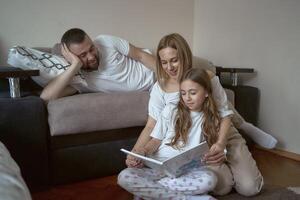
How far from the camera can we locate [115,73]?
5.35ft

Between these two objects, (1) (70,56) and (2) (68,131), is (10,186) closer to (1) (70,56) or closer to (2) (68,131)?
(2) (68,131)

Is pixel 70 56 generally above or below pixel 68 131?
above

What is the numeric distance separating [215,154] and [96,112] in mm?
580

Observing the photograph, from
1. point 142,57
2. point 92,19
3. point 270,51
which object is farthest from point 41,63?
point 270,51

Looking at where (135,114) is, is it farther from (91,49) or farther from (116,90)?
(91,49)

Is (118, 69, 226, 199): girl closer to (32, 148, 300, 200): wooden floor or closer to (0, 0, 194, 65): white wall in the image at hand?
(32, 148, 300, 200): wooden floor

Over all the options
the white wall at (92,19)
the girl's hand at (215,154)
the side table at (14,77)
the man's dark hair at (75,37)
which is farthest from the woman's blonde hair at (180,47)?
the white wall at (92,19)

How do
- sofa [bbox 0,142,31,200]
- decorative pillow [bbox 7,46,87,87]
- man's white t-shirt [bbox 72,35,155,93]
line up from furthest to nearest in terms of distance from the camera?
man's white t-shirt [bbox 72,35,155,93]
decorative pillow [bbox 7,46,87,87]
sofa [bbox 0,142,31,200]

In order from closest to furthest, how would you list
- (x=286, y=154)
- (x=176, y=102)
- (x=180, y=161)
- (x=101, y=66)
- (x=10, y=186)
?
(x=10, y=186) → (x=180, y=161) → (x=176, y=102) → (x=101, y=66) → (x=286, y=154)

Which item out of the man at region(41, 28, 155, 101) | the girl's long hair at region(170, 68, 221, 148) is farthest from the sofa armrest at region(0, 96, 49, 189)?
the girl's long hair at region(170, 68, 221, 148)

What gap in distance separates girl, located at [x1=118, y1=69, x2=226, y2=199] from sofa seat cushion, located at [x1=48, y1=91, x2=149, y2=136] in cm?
30

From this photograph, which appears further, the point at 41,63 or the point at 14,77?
the point at 41,63

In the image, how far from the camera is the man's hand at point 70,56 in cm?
146

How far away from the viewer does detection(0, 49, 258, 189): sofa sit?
1.24 m
